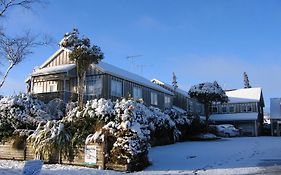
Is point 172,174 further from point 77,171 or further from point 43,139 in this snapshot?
point 43,139

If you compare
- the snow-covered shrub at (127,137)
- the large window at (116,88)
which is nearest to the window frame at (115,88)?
the large window at (116,88)

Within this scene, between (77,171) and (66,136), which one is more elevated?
(66,136)

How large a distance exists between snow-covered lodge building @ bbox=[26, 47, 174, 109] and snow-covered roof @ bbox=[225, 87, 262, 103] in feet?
87.4

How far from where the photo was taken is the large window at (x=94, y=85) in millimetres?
29406

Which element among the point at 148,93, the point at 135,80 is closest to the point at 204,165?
the point at 135,80

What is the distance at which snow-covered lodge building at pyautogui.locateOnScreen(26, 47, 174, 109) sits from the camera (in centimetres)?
2900

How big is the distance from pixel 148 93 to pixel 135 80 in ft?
11.0

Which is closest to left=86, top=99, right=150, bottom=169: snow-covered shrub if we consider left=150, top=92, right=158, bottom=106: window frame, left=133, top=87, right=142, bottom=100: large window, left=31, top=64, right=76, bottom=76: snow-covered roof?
left=31, top=64, right=76, bottom=76: snow-covered roof

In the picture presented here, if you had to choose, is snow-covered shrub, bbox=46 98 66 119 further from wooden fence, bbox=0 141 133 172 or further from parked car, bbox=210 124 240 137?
parked car, bbox=210 124 240 137

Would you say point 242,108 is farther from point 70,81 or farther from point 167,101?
point 70,81

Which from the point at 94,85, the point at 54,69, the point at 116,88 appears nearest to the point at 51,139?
the point at 94,85

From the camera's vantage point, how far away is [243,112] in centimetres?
5588

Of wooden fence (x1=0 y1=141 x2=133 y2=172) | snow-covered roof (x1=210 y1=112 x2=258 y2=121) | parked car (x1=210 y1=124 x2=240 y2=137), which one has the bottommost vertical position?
wooden fence (x1=0 y1=141 x2=133 y2=172)

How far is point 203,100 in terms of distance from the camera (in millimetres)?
47219
